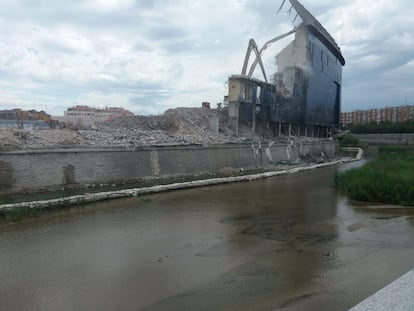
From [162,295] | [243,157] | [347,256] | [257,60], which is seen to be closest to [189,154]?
[243,157]

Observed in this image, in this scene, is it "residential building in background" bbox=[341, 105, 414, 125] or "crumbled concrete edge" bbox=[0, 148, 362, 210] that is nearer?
"crumbled concrete edge" bbox=[0, 148, 362, 210]

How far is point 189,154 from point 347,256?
16022 millimetres

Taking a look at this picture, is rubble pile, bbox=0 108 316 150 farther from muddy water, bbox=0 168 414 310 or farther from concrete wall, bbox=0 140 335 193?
muddy water, bbox=0 168 414 310

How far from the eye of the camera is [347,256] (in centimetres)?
806

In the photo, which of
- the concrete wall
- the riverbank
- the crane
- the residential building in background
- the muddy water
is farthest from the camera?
the residential building in background

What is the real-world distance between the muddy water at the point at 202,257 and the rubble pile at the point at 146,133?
6003mm

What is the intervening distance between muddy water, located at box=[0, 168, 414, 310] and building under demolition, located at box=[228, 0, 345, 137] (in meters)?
22.4

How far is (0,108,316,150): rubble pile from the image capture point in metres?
18.0

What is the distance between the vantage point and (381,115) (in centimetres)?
11144

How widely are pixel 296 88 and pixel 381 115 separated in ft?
249

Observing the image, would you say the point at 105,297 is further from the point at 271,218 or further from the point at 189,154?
the point at 189,154

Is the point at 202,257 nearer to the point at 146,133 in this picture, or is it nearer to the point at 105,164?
the point at 105,164

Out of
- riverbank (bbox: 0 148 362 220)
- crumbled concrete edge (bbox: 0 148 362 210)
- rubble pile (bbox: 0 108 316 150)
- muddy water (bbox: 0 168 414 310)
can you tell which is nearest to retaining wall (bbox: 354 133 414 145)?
rubble pile (bbox: 0 108 316 150)

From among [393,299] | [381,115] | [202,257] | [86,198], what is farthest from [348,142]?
[393,299]
